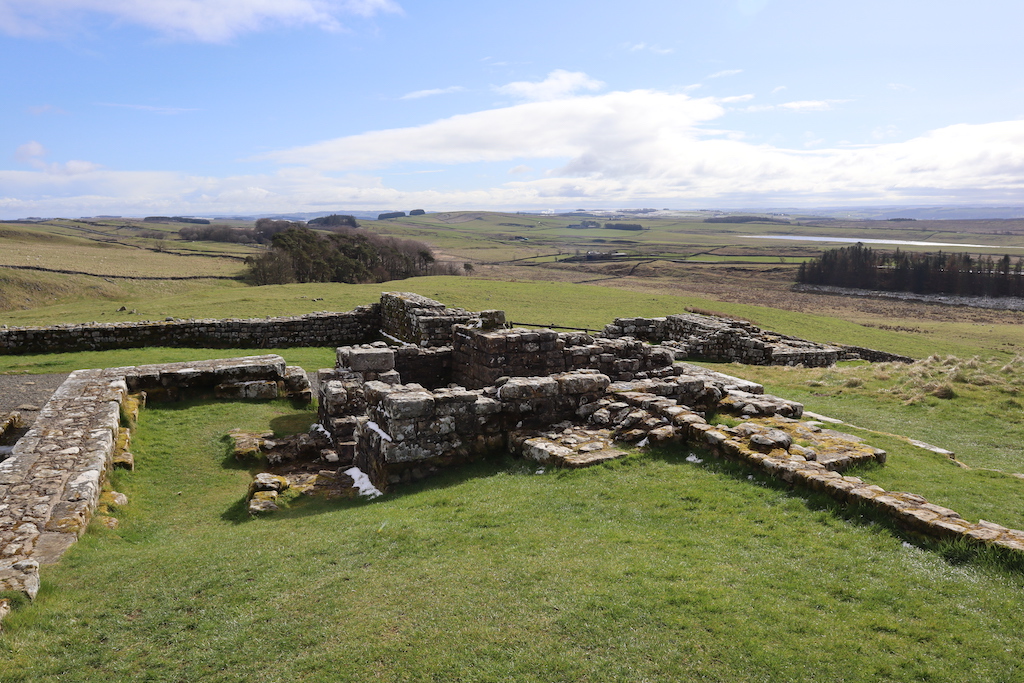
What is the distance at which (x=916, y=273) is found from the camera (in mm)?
82312

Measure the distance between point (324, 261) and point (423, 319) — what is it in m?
36.7

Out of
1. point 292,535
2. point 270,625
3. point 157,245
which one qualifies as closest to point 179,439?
point 292,535

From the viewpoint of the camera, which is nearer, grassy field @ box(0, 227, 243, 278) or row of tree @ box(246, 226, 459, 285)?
grassy field @ box(0, 227, 243, 278)

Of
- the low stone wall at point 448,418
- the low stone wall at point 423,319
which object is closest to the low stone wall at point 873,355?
the low stone wall at point 423,319

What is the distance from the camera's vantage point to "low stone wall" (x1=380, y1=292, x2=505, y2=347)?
21547mm

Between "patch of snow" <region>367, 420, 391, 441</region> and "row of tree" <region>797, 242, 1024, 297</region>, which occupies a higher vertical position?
"row of tree" <region>797, 242, 1024, 297</region>

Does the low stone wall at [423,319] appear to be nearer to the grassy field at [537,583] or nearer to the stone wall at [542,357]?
the stone wall at [542,357]

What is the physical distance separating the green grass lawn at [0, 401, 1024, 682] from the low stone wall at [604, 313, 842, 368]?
18204 mm

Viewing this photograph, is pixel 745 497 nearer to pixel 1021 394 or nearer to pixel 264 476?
pixel 264 476

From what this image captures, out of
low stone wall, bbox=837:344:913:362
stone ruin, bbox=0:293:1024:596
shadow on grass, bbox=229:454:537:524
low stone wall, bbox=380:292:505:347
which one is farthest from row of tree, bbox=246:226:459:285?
shadow on grass, bbox=229:454:537:524

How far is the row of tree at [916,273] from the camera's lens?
75.6 meters

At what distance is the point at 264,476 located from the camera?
10.2m

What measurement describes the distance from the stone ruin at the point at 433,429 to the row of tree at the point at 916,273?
82319 mm

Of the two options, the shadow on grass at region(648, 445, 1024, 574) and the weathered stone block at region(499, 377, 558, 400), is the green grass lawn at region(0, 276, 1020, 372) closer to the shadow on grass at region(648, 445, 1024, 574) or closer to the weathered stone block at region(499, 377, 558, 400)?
the weathered stone block at region(499, 377, 558, 400)
